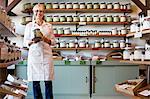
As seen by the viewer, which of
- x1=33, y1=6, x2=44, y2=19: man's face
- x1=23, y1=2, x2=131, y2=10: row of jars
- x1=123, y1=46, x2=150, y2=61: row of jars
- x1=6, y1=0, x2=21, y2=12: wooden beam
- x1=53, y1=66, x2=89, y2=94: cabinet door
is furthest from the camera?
x1=23, y1=2, x2=131, y2=10: row of jars

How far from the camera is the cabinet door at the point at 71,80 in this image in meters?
5.66

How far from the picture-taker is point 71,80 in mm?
5688

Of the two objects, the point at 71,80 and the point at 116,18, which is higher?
the point at 116,18

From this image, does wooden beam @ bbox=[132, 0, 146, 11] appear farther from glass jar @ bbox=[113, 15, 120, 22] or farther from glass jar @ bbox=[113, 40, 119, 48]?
glass jar @ bbox=[113, 40, 119, 48]

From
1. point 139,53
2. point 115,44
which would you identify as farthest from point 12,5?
point 139,53

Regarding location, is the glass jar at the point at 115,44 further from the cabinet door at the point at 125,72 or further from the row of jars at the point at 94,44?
the cabinet door at the point at 125,72

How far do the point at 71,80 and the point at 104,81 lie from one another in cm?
62

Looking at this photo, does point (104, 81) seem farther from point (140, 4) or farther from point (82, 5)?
point (140, 4)

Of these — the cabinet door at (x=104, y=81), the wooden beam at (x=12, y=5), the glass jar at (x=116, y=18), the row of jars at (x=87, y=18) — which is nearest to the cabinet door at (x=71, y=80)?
the cabinet door at (x=104, y=81)

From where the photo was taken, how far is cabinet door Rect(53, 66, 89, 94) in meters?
5.66

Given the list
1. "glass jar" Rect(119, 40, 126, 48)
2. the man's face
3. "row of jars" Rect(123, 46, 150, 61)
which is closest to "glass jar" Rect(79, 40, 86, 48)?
"glass jar" Rect(119, 40, 126, 48)

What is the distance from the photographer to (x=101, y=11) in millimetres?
6379

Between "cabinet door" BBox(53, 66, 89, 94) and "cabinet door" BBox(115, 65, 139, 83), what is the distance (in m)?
0.57

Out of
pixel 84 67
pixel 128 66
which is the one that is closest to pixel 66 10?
pixel 84 67
